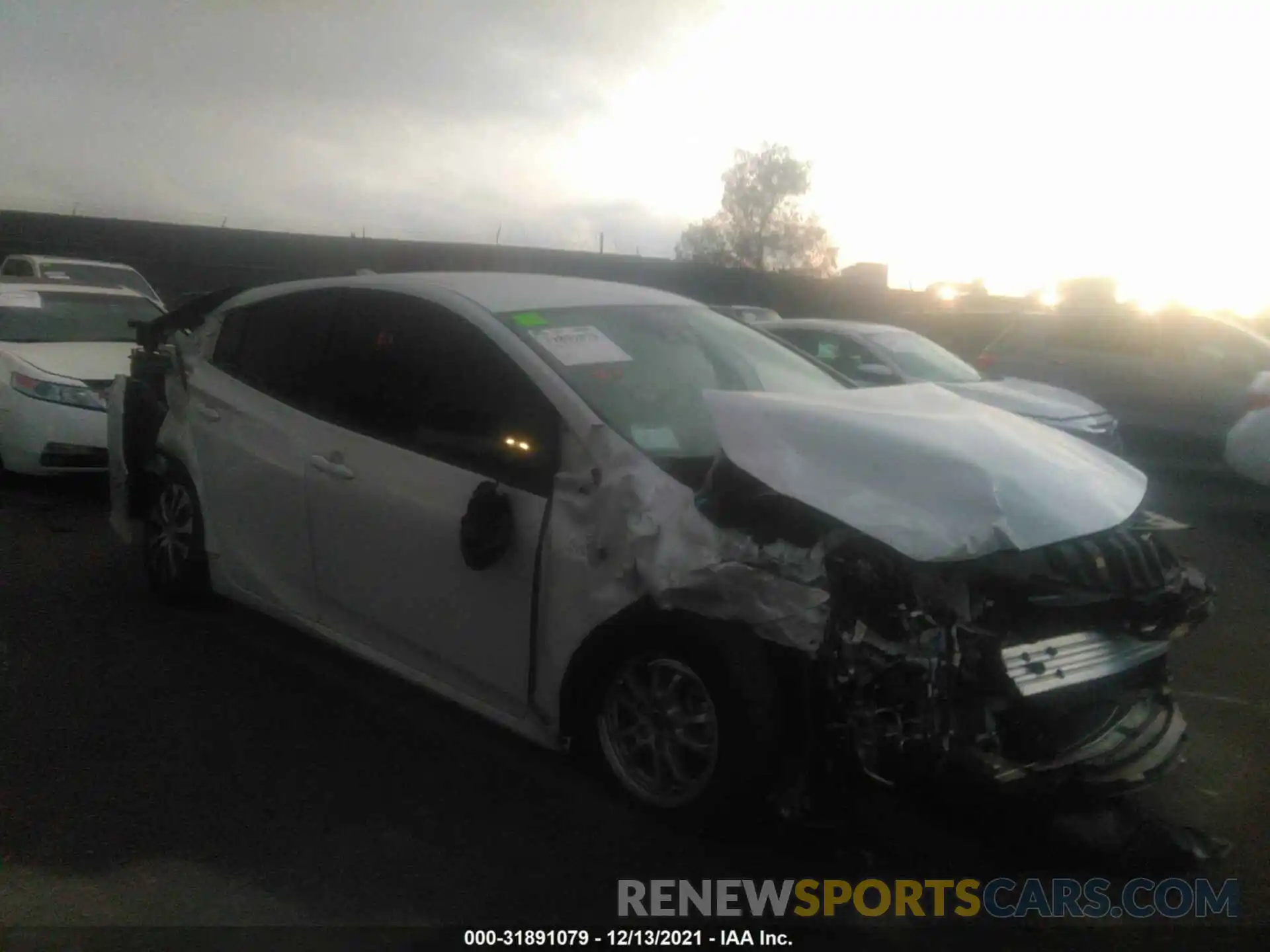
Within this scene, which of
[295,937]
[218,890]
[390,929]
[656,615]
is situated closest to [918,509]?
[656,615]

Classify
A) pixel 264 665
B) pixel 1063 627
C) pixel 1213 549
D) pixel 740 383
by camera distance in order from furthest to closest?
pixel 1213 549
pixel 264 665
pixel 740 383
pixel 1063 627

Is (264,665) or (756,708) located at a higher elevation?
(756,708)

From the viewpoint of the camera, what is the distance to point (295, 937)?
2871mm

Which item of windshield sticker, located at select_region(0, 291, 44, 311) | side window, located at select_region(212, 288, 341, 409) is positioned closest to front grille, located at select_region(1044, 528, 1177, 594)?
side window, located at select_region(212, 288, 341, 409)

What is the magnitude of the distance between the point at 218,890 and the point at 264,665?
1878mm

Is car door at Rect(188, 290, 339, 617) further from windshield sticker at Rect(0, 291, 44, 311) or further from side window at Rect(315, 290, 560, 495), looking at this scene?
windshield sticker at Rect(0, 291, 44, 311)

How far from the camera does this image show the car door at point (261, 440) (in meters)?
4.42

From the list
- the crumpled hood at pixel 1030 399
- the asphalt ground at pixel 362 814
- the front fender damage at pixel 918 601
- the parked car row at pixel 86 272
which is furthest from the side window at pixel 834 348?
the parked car row at pixel 86 272

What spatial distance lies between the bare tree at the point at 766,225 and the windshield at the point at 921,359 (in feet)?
172

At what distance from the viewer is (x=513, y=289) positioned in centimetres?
432

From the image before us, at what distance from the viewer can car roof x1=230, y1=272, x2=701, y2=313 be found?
414 cm

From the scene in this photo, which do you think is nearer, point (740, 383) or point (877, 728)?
point (877, 728)

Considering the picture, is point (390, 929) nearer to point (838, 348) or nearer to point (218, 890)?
point (218, 890)

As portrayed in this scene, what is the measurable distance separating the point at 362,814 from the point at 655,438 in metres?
1.58
